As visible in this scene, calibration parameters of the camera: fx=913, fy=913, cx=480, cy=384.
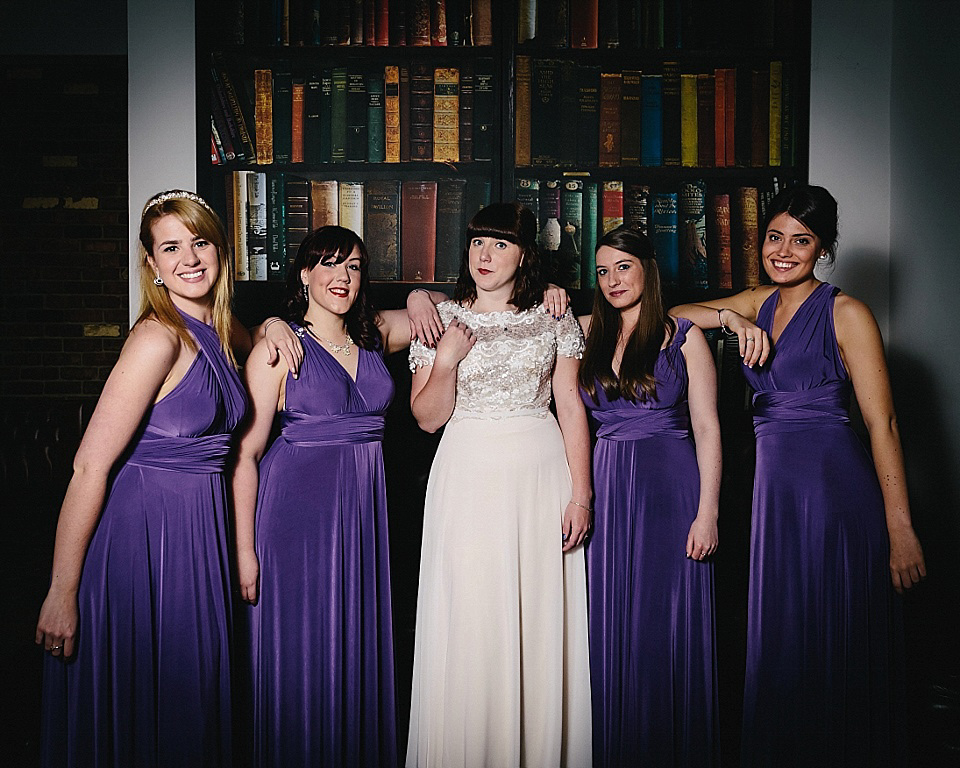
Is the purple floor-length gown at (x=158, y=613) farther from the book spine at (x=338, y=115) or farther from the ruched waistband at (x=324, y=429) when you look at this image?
the book spine at (x=338, y=115)

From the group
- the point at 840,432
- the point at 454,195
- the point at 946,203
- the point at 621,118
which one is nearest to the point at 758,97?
the point at 621,118

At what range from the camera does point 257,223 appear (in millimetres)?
3188

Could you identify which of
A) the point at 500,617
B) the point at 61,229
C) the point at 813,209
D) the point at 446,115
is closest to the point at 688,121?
the point at 446,115

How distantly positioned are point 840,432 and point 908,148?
4.49 ft

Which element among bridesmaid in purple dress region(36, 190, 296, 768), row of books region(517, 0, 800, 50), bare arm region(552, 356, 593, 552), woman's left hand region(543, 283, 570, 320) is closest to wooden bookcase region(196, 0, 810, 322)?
row of books region(517, 0, 800, 50)

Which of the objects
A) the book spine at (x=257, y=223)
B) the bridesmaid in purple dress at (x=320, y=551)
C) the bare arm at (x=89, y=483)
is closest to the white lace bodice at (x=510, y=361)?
the bridesmaid in purple dress at (x=320, y=551)

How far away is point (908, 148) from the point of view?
125 inches

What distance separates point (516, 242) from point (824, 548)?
1.10 m

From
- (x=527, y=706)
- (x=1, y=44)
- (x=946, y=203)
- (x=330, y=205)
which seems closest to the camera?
(x=527, y=706)

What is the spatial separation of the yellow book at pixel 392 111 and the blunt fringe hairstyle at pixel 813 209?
1388mm

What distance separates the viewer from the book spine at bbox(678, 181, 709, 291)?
3.24 meters

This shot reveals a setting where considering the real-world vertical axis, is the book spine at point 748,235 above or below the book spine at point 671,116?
below

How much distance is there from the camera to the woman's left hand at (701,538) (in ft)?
7.50

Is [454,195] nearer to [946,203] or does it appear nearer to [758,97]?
[758,97]
